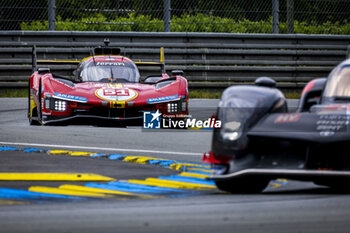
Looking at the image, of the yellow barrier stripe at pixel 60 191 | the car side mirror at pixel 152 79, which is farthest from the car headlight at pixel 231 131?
the car side mirror at pixel 152 79

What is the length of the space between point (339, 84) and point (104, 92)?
187 inches

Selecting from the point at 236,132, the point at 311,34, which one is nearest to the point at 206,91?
the point at 311,34

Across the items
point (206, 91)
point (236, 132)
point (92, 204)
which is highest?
point (236, 132)

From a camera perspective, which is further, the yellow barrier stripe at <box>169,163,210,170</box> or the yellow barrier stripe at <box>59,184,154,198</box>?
the yellow barrier stripe at <box>169,163,210,170</box>

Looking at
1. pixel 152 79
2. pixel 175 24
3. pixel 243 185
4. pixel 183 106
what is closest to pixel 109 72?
pixel 152 79

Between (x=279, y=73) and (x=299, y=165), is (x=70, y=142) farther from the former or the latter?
(x=279, y=73)

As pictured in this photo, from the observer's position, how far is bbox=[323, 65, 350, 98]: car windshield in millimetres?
6324

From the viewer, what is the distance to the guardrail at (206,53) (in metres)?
16.0

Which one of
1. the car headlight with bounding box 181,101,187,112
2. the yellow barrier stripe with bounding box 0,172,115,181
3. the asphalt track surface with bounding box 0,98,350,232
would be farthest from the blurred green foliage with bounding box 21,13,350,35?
the yellow barrier stripe with bounding box 0,172,115,181

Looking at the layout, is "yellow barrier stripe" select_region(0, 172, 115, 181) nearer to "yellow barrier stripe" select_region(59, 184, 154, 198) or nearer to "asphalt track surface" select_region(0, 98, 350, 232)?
"asphalt track surface" select_region(0, 98, 350, 232)

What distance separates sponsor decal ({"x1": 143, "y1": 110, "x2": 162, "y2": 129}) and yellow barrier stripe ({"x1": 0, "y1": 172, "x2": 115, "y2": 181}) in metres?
4.11

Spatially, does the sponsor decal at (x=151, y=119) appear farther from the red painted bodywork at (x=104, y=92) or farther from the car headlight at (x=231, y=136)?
the car headlight at (x=231, y=136)

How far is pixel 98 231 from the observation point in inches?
159

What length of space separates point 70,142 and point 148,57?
792 centimetres
